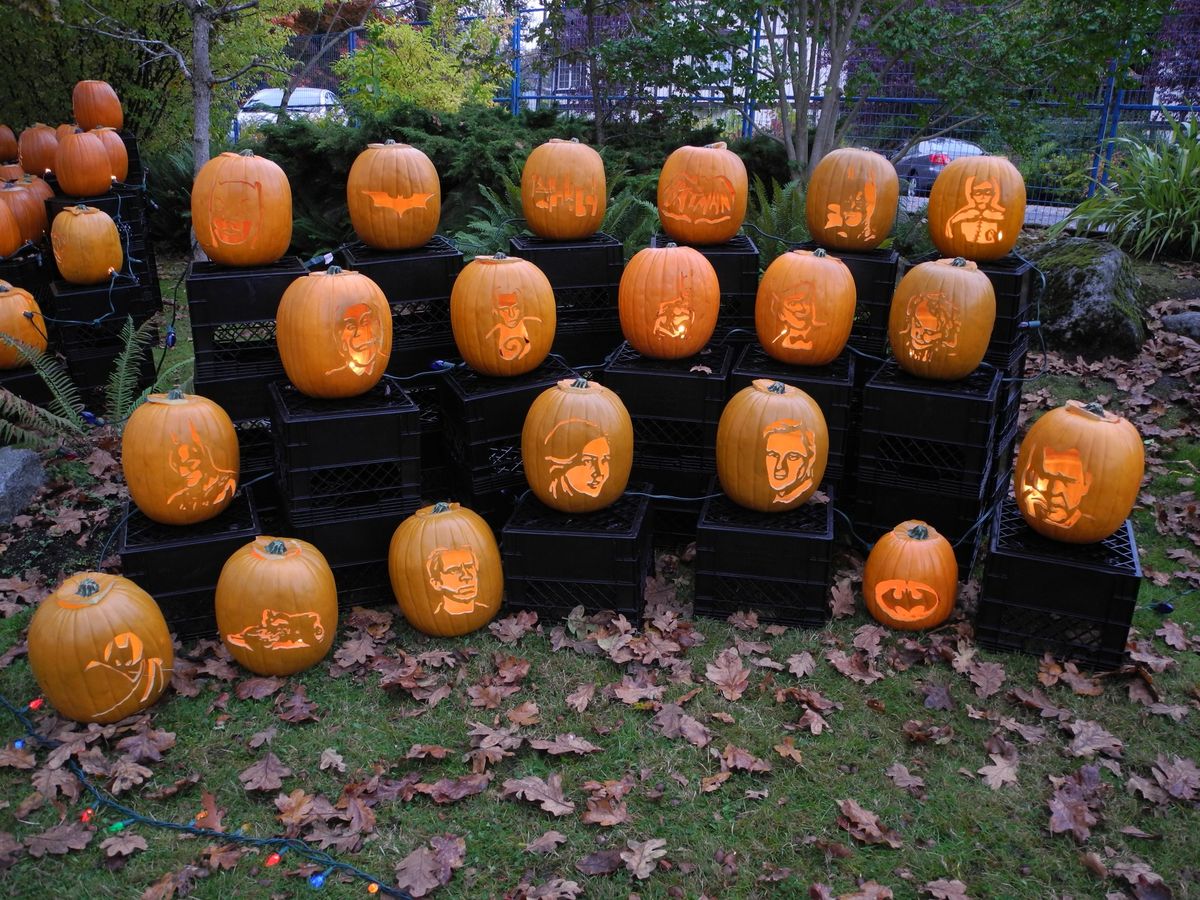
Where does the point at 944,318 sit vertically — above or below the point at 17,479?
above

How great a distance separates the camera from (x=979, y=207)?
511 centimetres

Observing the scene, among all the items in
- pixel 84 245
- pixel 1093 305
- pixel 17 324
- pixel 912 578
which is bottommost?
pixel 912 578

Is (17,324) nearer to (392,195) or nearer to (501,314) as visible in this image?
(392,195)

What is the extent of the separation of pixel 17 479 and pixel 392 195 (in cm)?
276

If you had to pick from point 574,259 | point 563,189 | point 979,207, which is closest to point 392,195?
point 563,189

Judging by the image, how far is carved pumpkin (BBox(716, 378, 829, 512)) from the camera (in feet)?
14.3

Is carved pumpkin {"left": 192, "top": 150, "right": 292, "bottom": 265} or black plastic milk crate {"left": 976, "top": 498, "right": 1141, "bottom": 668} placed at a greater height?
carved pumpkin {"left": 192, "top": 150, "right": 292, "bottom": 265}

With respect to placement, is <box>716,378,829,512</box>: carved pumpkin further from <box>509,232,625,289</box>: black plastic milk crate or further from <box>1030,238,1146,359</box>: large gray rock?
<box>1030,238,1146,359</box>: large gray rock

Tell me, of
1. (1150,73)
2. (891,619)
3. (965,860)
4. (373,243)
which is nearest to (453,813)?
(965,860)

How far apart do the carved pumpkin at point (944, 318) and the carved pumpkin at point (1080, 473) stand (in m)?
0.64

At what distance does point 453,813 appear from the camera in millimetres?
3348

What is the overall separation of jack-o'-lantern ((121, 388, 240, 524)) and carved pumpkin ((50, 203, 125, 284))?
9.31ft

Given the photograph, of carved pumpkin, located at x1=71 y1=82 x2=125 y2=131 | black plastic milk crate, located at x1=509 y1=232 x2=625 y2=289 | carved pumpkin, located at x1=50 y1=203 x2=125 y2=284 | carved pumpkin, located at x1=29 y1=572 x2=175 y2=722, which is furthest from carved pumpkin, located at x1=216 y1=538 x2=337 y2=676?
carved pumpkin, located at x1=71 y1=82 x2=125 y2=131

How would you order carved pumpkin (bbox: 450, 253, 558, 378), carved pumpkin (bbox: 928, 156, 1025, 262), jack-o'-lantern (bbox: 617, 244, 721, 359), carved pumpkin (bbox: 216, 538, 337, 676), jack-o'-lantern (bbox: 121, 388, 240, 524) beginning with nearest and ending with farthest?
carved pumpkin (bbox: 216, 538, 337, 676), jack-o'-lantern (bbox: 121, 388, 240, 524), carved pumpkin (bbox: 450, 253, 558, 378), jack-o'-lantern (bbox: 617, 244, 721, 359), carved pumpkin (bbox: 928, 156, 1025, 262)
